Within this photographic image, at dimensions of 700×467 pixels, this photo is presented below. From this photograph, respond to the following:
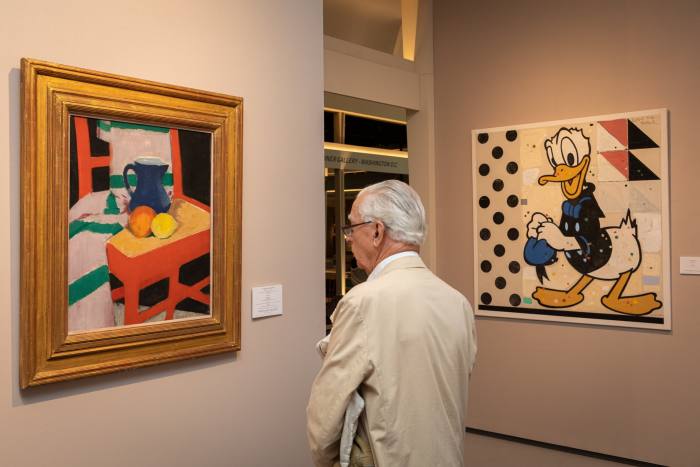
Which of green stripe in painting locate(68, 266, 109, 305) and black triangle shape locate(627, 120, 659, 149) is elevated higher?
black triangle shape locate(627, 120, 659, 149)

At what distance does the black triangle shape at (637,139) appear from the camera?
4.05 meters

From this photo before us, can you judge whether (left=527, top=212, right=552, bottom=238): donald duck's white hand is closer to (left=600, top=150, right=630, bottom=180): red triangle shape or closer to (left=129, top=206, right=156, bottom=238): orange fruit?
(left=600, top=150, right=630, bottom=180): red triangle shape

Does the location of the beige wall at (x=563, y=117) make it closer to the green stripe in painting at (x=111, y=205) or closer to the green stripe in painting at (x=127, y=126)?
the green stripe in painting at (x=127, y=126)

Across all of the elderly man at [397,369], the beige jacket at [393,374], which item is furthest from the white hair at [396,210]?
the beige jacket at [393,374]

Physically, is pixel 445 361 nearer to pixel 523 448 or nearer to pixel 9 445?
pixel 9 445

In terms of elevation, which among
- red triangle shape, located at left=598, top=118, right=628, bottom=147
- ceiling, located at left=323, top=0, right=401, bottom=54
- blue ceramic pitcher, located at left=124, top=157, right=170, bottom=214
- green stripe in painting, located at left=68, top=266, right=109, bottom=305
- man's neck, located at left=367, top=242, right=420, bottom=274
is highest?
ceiling, located at left=323, top=0, right=401, bottom=54

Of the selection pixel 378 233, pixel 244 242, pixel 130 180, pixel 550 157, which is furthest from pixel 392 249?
pixel 550 157

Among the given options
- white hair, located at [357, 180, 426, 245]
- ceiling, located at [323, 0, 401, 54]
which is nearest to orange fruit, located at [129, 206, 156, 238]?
white hair, located at [357, 180, 426, 245]

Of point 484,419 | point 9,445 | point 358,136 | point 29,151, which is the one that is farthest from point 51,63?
point 484,419

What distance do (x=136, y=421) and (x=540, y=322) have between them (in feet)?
10.3

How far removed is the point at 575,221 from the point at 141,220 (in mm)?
3116

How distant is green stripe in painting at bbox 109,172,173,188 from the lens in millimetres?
2125

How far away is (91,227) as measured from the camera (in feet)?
6.81

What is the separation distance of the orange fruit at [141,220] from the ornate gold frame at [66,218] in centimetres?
24
